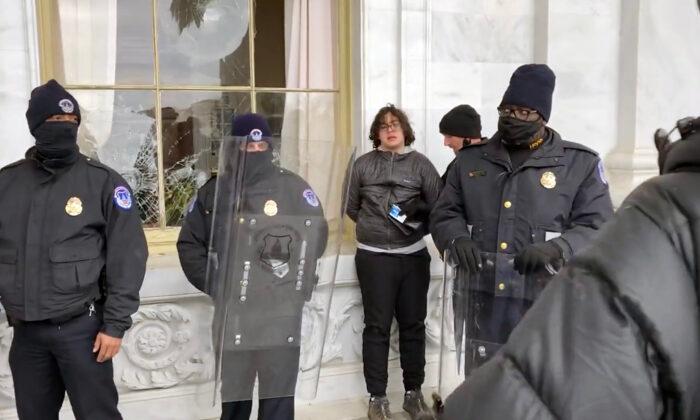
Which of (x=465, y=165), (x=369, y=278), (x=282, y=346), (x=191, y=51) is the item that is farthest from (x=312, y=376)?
(x=191, y=51)

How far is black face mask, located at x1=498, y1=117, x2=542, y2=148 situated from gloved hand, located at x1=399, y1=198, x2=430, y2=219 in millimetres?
913

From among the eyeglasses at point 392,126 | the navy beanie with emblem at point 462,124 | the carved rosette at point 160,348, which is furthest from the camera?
the navy beanie with emblem at point 462,124

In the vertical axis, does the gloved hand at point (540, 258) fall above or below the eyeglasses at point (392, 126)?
below

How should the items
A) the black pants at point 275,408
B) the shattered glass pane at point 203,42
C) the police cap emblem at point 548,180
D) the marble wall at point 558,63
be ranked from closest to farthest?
the police cap emblem at point 548,180 < the black pants at point 275,408 < the shattered glass pane at point 203,42 < the marble wall at point 558,63

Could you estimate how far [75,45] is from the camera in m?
3.58

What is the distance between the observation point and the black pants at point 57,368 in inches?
94.5

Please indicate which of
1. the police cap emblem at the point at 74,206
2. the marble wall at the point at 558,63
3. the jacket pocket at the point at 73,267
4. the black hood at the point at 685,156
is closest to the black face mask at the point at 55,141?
the police cap emblem at the point at 74,206

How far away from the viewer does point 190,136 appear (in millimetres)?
3887

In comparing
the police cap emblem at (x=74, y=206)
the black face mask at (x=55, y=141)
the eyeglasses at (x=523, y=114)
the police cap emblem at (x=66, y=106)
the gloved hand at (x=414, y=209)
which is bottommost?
the gloved hand at (x=414, y=209)

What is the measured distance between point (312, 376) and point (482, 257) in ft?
2.93

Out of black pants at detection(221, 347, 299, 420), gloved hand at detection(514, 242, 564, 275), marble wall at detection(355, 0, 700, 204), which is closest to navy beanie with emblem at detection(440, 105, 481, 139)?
marble wall at detection(355, 0, 700, 204)

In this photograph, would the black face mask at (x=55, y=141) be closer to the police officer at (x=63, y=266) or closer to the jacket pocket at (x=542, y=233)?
the police officer at (x=63, y=266)

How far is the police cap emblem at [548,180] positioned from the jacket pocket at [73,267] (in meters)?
1.79

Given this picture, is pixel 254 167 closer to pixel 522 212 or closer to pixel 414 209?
pixel 522 212
